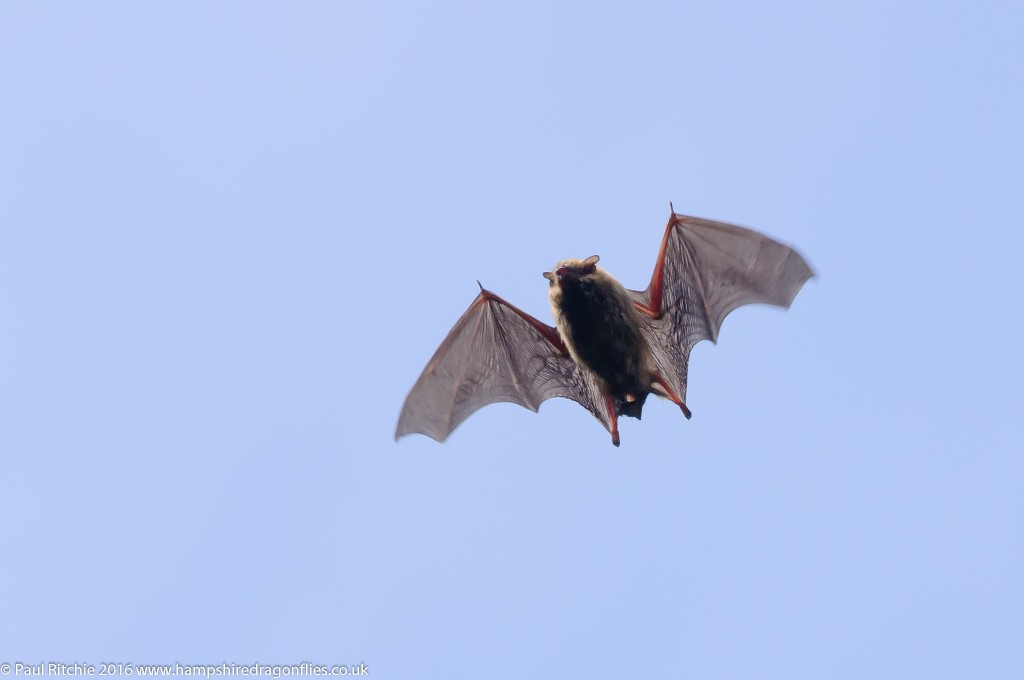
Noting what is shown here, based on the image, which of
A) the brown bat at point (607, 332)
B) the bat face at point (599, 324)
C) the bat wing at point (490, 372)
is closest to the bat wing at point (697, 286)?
the brown bat at point (607, 332)

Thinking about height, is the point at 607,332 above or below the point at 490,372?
below

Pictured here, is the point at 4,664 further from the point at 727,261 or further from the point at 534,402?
the point at 727,261

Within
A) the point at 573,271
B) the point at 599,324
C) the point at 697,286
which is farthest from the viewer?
the point at 697,286

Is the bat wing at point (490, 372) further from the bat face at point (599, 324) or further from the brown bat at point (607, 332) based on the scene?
the bat face at point (599, 324)

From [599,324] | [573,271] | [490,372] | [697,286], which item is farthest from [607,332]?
[490,372]

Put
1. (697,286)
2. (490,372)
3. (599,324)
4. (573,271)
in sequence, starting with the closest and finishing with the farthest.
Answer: (573,271) → (599,324) → (697,286) → (490,372)

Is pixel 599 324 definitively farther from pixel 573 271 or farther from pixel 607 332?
pixel 573 271
